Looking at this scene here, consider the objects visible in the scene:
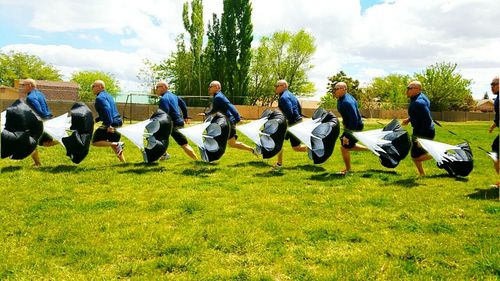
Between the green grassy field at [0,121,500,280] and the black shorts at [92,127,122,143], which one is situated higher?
the black shorts at [92,127,122,143]

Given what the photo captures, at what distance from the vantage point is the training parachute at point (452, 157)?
9.27 meters

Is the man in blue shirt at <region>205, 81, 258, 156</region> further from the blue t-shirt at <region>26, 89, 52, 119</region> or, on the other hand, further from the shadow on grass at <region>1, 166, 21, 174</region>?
the shadow on grass at <region>1, 166, 21, 174</region>

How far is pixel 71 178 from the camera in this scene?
9195 mm

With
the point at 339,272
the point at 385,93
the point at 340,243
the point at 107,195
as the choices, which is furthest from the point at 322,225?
the point at 385,93

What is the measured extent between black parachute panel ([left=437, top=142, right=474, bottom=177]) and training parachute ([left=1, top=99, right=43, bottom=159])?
8795mm

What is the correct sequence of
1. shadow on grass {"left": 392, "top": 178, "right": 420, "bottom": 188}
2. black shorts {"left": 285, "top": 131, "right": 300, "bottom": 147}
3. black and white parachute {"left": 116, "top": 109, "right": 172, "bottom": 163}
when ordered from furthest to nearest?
black shorts {"left": 285, "top": 131, "right": 300, "bottom": 147}, black and white parachute {"left": 116, "top": 109, "right": 172, "bottom": 163}, shadow on grass {"left": 392, "top": 178, "right": 420, "bottom": 188}

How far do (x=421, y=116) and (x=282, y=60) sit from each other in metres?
59.9

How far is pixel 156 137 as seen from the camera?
10531mm

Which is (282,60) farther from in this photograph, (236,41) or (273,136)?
(273,136)

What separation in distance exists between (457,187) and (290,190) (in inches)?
121

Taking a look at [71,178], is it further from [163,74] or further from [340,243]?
[163,74]

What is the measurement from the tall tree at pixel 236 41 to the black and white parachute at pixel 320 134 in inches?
1520

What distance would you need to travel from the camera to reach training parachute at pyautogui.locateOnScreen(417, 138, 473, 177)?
30.4ft

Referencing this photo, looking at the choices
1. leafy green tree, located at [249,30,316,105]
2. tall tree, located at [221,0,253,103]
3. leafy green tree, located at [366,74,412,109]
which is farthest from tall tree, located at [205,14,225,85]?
leafy green tree, located at [366,74,412,109]
